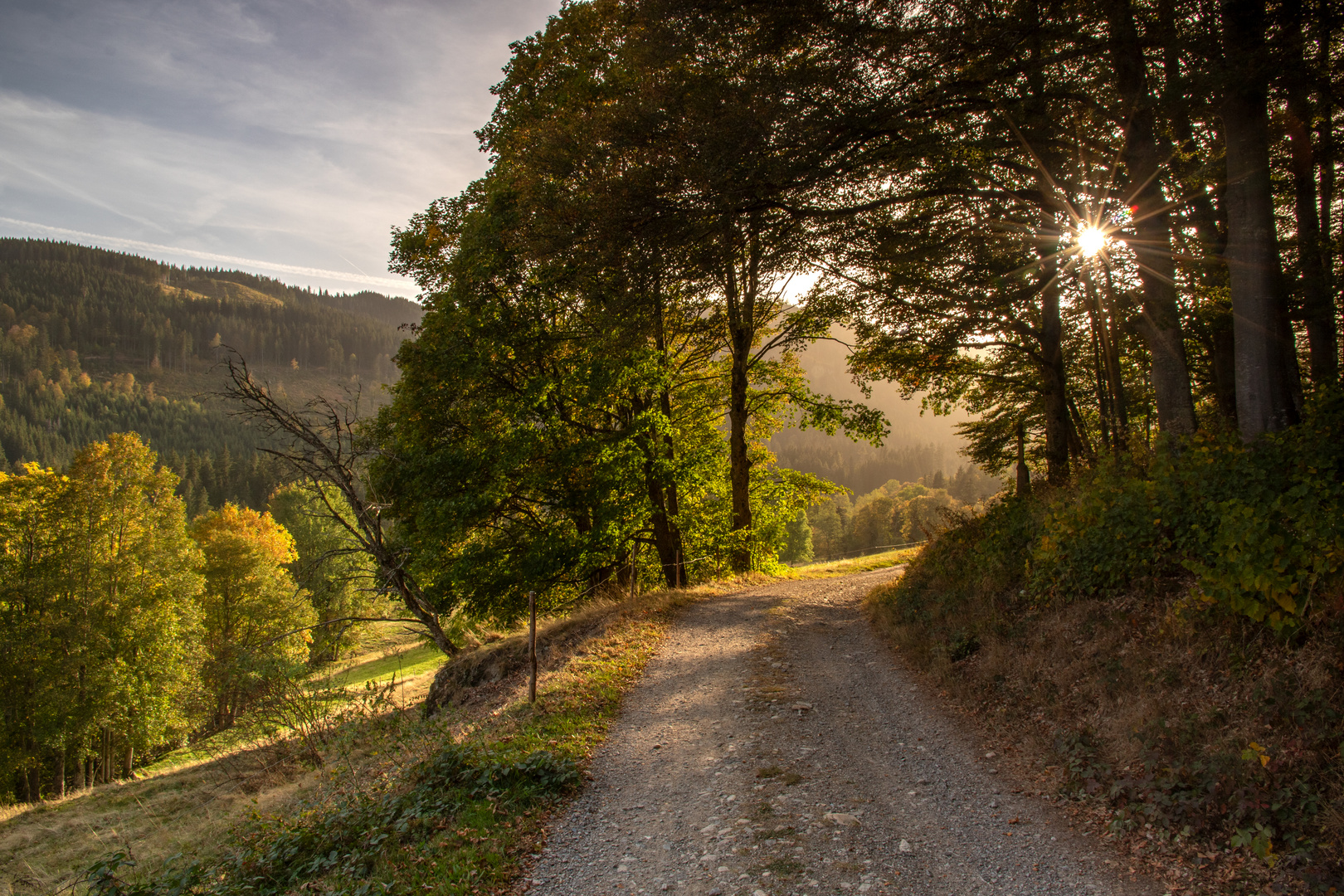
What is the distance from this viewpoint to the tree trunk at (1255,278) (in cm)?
709

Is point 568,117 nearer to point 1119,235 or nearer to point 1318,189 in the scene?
point 1119,235

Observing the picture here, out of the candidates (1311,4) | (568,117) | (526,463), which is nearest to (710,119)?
(568,117)

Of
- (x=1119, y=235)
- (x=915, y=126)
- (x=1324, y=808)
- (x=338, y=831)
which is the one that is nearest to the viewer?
(x=1324, y=808)

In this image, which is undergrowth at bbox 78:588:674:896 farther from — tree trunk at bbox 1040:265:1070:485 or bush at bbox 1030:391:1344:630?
tree trunk at bbox 1040:265:1070:485

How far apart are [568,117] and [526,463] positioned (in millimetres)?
7790

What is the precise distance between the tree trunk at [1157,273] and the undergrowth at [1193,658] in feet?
3.49

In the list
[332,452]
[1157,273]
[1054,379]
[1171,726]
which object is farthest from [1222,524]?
[332,452]

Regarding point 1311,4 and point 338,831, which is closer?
point 338,831

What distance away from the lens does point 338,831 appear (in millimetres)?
5551

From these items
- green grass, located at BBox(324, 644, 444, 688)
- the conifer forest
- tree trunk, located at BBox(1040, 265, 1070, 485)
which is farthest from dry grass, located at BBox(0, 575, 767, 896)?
green grass, located at BBox(324, 644, 444, 688)

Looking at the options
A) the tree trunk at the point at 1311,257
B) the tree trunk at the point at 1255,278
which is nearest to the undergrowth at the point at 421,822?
the tree trunk at the point at 1255,278

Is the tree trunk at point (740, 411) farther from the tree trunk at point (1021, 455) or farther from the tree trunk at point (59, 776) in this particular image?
the tree trunk at point (59, 776)

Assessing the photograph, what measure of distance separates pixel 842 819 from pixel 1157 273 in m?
8.16

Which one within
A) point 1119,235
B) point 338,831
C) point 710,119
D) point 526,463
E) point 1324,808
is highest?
point 710,119
